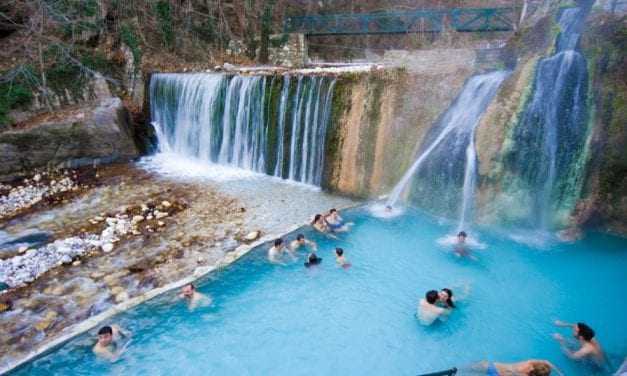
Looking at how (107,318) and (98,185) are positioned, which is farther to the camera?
(98,185)

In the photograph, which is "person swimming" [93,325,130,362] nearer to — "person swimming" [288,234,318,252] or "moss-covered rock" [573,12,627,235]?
"person swimming" [288,234,318,252]

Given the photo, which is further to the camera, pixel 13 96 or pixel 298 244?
pixel 13 96

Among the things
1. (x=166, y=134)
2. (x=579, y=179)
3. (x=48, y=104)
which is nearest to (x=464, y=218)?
(x=579, y=179)

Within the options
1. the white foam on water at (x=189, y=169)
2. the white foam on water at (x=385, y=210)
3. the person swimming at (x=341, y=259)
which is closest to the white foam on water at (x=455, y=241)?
the white foam on water at (x=385, y=210)

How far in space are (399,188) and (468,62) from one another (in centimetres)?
354

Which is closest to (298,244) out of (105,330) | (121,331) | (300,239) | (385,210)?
(300,239)

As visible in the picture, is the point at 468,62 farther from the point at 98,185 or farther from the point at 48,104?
the point at 48,104

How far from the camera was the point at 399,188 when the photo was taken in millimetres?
9555

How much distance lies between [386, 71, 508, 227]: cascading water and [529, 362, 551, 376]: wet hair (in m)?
4.17

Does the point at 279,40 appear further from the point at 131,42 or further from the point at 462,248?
the point at 462,248

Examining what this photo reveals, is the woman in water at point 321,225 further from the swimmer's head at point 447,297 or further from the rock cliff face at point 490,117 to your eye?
the swimmer's head at point 447,297

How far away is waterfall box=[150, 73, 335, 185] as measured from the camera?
10.8 metres

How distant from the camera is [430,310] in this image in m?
5.61

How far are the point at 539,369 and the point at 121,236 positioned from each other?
756cm
